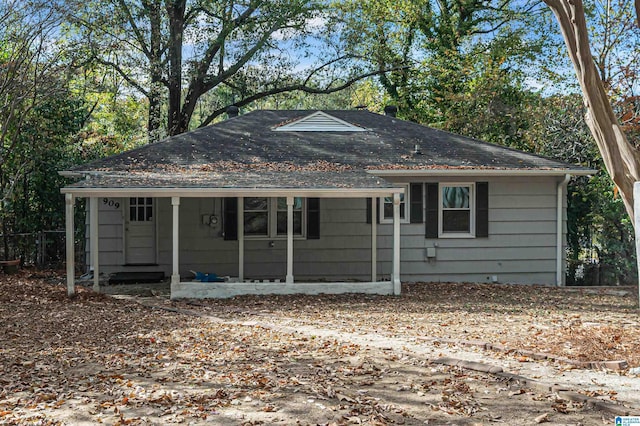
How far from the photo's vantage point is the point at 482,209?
584 inches

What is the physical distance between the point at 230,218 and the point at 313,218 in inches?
70.7

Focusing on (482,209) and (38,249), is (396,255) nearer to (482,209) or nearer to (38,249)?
(482,209)

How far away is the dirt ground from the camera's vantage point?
5387 mm

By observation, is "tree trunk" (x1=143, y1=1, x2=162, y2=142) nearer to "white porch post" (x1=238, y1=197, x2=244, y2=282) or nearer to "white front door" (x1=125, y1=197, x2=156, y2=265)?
"white front door" (x1=125, y1=197, x2=156, y2=265)

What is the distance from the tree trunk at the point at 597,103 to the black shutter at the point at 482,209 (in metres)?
7.07

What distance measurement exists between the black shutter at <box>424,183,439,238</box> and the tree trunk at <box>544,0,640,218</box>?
7112 millimetres

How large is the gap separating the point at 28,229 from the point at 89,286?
4.46 m

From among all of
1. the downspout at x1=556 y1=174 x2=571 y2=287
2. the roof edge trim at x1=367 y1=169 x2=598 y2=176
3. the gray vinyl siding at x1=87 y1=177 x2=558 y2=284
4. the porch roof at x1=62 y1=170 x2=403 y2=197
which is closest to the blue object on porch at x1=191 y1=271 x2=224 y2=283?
the gray vinyl siding at x1=87 y1=177 x2=558 y2=284

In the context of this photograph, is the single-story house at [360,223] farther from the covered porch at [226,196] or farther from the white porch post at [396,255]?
the covered porch at [226,196]

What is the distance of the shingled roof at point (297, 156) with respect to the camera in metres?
12.9

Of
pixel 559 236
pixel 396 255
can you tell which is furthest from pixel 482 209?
pixel 396 255

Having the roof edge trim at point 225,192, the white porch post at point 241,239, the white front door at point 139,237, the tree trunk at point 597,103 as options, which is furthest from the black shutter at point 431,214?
the tree trunk at point 597,103

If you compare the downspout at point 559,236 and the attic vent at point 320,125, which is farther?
the attic vent at point 320,125

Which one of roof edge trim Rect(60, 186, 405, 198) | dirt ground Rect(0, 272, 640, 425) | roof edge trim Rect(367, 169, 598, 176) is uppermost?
roof edge trim Rect(367, 169, 598, 176)
